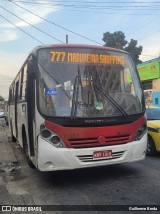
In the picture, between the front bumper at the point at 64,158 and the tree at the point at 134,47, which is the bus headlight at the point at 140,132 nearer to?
the front bumper at the point at 64,158

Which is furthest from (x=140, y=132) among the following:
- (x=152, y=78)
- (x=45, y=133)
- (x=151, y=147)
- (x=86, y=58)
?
(x=152, y=78)

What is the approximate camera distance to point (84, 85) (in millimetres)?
6746

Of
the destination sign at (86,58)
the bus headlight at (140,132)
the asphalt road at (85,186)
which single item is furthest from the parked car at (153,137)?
the destination sign at (86,58)

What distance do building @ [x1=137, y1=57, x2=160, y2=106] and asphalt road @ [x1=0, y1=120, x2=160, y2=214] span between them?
63.4ft

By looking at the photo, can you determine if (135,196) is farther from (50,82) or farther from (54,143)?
(50,82)

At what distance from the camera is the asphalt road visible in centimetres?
574

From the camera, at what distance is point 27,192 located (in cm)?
639

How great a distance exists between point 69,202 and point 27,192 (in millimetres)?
1085

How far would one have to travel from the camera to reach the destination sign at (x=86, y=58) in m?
6.86

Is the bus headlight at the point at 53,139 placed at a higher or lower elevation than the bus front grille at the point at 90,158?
higher

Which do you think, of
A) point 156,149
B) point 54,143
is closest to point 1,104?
point 156,149

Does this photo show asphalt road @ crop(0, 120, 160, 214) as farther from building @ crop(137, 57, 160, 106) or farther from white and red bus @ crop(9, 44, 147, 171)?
building @ crop(137, 57, 160, 106)

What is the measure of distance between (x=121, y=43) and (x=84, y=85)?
4709 cm

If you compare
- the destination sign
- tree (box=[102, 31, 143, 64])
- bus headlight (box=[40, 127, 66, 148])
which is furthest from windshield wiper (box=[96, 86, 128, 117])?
tree (box=[102, 31, 143, 64])
